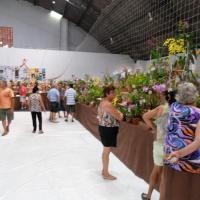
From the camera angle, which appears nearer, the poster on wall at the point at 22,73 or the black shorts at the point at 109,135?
the black shorts at the point at 109,135

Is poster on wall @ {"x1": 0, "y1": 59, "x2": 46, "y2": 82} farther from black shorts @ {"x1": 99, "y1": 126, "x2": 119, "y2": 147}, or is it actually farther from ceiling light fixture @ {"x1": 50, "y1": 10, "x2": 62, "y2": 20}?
black shorts @ {"x1": 99, "y1": 126, "x2": 119, "y2": 147}

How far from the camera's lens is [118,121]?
156 inches

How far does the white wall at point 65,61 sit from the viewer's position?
572 inches

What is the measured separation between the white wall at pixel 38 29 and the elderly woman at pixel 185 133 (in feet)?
58.0

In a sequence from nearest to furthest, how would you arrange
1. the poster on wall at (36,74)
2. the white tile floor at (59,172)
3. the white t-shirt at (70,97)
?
the white tile floor at (59,172), the white t-shirt at (70,97), the poster on wall at (36,74)

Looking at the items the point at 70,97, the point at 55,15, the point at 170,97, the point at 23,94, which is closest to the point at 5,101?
the point at 70,97

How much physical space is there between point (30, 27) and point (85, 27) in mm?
3296

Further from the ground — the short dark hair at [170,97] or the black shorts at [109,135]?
the short dark hair at [170,97]

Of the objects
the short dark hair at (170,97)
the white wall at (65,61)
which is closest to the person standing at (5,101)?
the short dark hair at (170,97)

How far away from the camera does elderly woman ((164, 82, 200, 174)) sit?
2.06 metres

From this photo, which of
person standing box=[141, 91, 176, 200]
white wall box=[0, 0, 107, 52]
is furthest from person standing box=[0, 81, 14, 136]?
white wall box=[0, 0, 107, 52]

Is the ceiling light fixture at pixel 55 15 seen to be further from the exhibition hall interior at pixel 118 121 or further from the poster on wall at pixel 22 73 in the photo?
the poster on wall at pixel 22 73

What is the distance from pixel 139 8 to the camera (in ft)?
36.5

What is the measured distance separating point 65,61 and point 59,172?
11.3 meters
